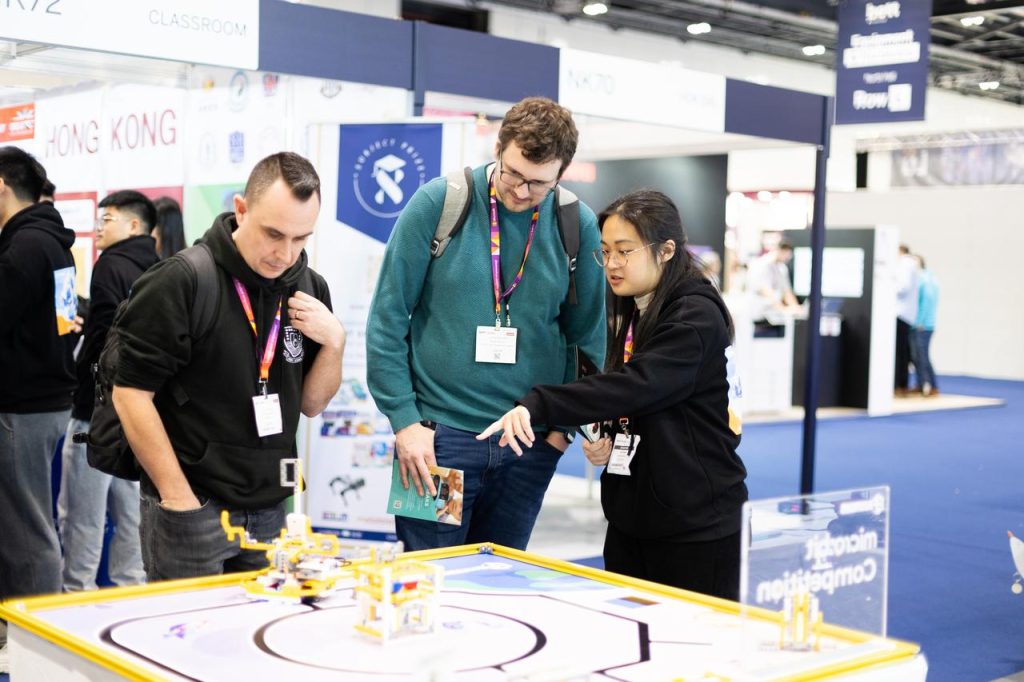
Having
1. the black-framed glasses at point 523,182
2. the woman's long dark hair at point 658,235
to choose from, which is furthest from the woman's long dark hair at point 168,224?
the woman's long dark hair at point 658,235

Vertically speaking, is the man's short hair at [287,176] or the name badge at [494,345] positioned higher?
the man's short hair at [287,176]

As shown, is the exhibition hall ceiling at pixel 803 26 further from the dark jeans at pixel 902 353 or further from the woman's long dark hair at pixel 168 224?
the woman's long dark hair at pixel 168 224

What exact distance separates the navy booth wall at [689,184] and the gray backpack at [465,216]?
1030 cm

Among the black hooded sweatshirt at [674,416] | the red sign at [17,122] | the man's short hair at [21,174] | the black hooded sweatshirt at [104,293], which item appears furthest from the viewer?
the red sign at [17,122]

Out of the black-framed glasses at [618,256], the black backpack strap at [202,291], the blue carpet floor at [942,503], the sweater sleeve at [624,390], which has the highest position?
the black-framed glasses at [618,256]

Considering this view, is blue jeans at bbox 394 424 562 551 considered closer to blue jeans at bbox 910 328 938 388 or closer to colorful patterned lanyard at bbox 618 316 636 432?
colorful patterned lanyard at bbox 618 316 636 432

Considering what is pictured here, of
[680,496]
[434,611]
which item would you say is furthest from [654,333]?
[434,611]

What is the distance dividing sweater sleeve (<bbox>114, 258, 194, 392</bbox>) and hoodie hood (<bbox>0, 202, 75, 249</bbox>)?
1599 mm

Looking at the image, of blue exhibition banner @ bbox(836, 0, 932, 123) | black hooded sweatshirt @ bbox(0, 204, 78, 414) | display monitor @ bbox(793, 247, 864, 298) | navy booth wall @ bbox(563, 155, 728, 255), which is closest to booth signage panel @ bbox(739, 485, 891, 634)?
black hooded sweatshirt @ bbox(0, 204, 78, 414)

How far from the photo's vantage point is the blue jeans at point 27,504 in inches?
144

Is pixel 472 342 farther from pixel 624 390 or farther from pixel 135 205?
pixel 135 205

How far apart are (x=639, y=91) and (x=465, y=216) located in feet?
9.71

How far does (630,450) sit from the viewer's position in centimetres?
233

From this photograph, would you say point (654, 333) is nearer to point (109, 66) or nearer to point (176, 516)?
point (176, 516)
